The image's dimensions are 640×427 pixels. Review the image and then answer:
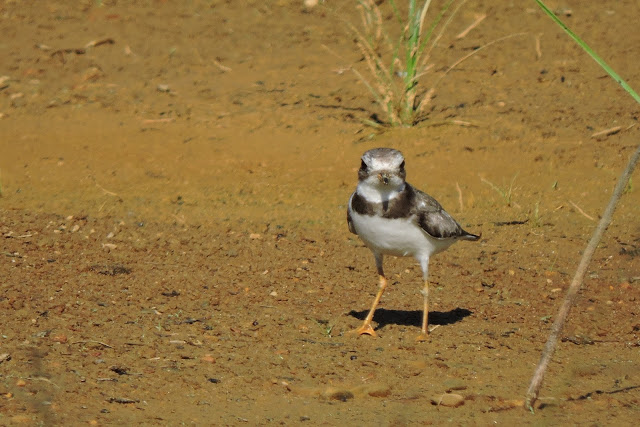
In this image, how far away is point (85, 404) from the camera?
452 centimetres

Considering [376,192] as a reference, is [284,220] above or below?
below

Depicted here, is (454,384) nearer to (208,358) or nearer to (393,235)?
(393,235)

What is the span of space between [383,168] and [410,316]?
4.61 feet

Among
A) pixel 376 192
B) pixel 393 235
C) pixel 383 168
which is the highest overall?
pixel 383 168

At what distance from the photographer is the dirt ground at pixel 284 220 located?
4906mm

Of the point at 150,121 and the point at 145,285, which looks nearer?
the point at 145,285

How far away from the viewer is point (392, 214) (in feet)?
18.4

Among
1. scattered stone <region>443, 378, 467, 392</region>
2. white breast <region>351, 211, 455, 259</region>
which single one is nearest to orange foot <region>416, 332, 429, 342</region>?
white breast <region>351, 211, 455, 259</region>

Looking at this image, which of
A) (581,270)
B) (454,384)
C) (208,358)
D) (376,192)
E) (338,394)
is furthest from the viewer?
(376,192)

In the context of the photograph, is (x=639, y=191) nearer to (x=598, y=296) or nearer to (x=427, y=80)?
(x=598, y=296)

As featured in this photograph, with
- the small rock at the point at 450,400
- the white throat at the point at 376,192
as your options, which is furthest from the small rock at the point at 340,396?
the white throat at the point at 376,192

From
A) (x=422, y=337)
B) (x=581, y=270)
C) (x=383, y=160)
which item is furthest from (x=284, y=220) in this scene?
(x=581, y=270)

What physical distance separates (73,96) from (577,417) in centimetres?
815

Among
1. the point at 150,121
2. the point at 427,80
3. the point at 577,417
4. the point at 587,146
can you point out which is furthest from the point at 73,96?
the point at 577,417
